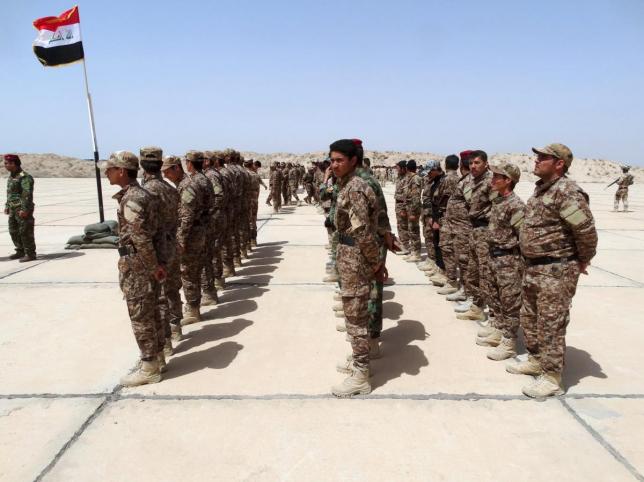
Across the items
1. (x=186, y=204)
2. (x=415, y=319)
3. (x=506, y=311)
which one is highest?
(x=186, y=204)

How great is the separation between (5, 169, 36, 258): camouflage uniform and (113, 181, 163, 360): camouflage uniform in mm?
5723

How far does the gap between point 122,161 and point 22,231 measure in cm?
613

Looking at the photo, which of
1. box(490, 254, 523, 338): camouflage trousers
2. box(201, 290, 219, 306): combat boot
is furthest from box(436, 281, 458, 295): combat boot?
box(201, 290, 219, 306): combat boot

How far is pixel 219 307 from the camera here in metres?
5.94

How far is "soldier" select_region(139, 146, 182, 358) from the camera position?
3859 mm

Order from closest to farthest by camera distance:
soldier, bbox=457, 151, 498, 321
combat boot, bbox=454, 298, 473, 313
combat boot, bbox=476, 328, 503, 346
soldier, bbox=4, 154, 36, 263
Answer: combat boot, bbox=476, 328, 503, 346, soldier, bbox=457, 151, 498, 321, combat boot, bbox=454, 298, 473, 313, soldier, bbox=4, 154, 36, 263

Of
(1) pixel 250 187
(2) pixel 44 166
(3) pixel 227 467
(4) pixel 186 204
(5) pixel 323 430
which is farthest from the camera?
(2) pixel 44 166

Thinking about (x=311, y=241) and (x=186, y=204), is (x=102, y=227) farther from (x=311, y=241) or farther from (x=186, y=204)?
(x=186, y=204)

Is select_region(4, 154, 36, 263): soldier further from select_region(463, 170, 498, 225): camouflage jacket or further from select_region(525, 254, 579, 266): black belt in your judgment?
select_region(525, 254, 579, 266): black belt

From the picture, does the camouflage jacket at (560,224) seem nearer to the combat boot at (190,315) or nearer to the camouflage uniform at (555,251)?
the camouflage uniform at (555,251)

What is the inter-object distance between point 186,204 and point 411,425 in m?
3.43

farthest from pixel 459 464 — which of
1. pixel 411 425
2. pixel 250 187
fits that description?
pixel 250 187

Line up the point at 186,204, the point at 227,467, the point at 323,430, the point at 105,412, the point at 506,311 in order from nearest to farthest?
the point at 227,467 < the point at 323,430 < the point at 105,412 < the point at 506,311 < the point at 186,204

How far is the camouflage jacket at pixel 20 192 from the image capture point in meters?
8.07
